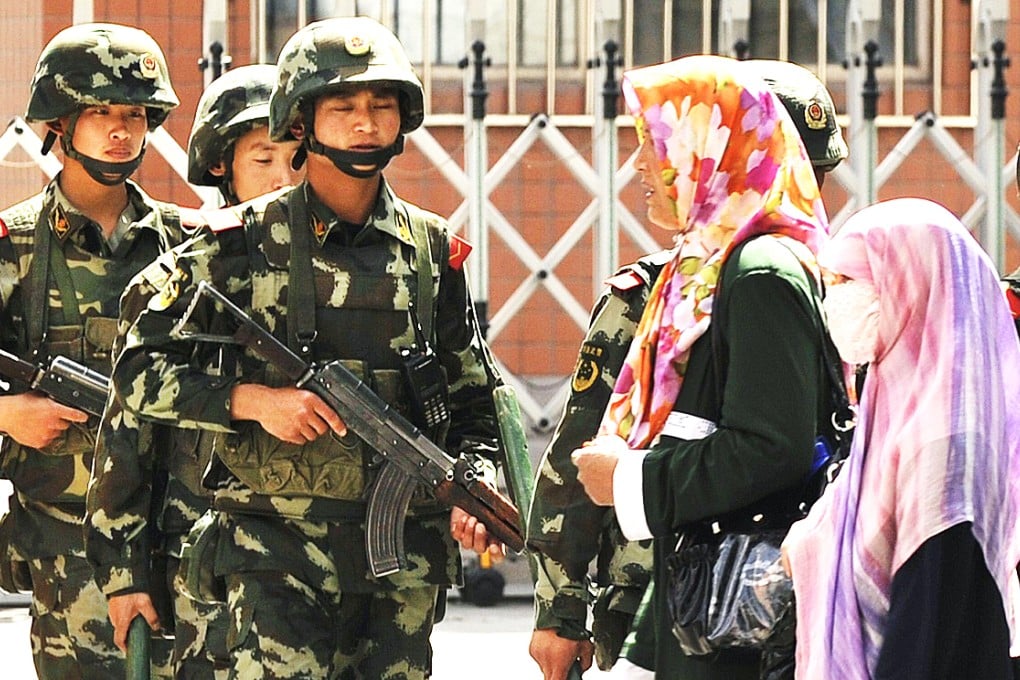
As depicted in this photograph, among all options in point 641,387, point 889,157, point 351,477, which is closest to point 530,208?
point 889,157

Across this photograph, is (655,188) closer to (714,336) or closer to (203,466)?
(714,336)

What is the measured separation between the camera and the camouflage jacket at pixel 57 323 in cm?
659

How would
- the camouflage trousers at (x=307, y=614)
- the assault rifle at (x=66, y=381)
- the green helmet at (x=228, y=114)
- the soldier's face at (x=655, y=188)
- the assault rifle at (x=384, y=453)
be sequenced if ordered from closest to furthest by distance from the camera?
the soldier's face at (x=655, y=188)
the camouflage trousers at (x=307, y=614)
the assault rifle at (x=384, y=453)
the assault rifle at (x=66, y=381)
the green helmet at (x=228, y=114)

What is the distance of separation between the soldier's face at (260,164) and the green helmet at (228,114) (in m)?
0.03

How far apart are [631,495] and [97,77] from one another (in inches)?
122

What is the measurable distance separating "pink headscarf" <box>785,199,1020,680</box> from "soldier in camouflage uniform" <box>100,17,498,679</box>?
5.67ft

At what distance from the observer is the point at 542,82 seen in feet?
39.9

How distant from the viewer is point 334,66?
5.60 m

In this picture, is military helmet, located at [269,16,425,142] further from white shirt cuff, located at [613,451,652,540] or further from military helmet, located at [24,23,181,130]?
white shirt cuff, located at [613,451,652,540]

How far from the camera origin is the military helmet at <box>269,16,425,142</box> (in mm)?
5598

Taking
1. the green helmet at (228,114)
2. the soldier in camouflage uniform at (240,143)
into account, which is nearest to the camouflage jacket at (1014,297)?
the soldier in camouflage uniform at (240,143)

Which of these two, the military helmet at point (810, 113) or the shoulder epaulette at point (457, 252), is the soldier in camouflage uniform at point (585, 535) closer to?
the military helmet at point (810, 113)

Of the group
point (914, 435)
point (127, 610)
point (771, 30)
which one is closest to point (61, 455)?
point (127, 610)

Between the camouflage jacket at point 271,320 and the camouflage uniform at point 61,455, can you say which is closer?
the camouflage jacket at point 271,320
